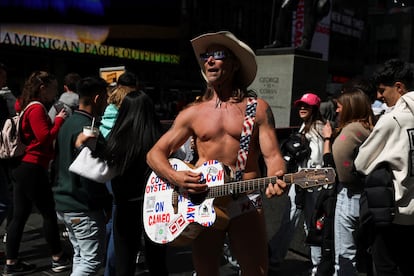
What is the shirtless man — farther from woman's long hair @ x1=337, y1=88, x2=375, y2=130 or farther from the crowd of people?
woman's long hair @ x1=337, y1=88, x2=375, y2=130

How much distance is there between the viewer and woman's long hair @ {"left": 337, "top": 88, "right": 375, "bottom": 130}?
380 centimetres

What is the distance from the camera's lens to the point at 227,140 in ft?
8.97

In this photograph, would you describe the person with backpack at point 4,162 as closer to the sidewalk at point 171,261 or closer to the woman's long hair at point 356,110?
the sidewalk at point 171,261

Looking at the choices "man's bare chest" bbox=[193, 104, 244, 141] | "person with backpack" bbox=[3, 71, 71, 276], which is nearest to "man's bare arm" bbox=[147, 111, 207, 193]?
"man's bare chest" bbox=[193, 104, 244, 141]

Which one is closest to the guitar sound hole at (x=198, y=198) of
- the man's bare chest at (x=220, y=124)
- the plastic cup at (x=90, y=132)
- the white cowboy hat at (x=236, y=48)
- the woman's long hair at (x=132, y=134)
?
the man's bare chest at (x=220, y=124)

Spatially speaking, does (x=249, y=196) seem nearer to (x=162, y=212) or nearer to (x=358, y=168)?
(x=162, y=212)

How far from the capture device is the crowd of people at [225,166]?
2.75 meters

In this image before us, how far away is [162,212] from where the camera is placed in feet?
9.28

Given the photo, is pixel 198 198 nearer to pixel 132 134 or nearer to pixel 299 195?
pixel 132 134

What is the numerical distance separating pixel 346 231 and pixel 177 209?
1.69 meters

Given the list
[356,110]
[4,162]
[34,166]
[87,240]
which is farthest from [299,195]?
[4,162]

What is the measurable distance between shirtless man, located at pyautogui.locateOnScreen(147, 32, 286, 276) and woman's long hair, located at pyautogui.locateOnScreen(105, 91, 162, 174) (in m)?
0.51

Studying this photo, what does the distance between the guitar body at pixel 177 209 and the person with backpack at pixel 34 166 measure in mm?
1924

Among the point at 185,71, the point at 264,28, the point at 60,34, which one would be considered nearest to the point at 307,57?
the point at 60,34
